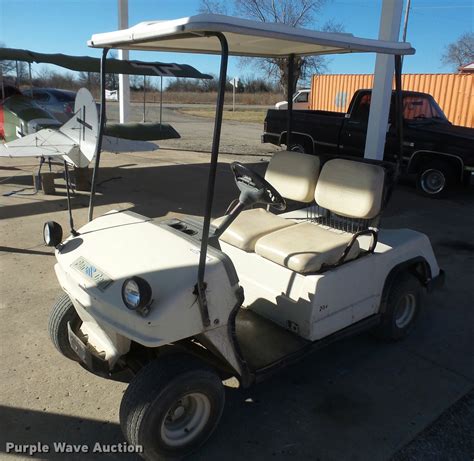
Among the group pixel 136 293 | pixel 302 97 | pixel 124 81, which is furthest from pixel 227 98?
pixel 136 293

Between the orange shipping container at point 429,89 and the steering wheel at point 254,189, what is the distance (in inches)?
560

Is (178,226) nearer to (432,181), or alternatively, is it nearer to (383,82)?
(383,82)

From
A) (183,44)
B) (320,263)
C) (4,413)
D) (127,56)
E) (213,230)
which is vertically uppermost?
(127,56)

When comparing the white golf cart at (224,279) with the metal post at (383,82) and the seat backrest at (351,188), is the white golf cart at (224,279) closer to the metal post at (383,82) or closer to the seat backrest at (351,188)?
the seat backrest at (351,188)

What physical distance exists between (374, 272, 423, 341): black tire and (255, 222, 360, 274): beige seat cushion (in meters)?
0.50

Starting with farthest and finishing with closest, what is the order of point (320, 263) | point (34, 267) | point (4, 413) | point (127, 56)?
point (127, 56), point (34, 267), point (320, 263), point (4, 413)

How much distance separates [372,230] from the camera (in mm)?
3096

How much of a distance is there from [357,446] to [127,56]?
1086cm

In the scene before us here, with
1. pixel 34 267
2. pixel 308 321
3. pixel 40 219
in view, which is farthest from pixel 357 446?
pixel 40 219

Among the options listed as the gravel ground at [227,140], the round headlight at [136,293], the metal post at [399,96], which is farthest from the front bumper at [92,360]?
the gravel ground at [227,140]

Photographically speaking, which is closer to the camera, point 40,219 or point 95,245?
point 95,245

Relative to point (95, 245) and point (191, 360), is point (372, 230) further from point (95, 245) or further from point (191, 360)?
point (95, 245)

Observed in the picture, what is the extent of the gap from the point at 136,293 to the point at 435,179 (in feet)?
25.5

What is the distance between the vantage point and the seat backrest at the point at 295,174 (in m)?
3.68
